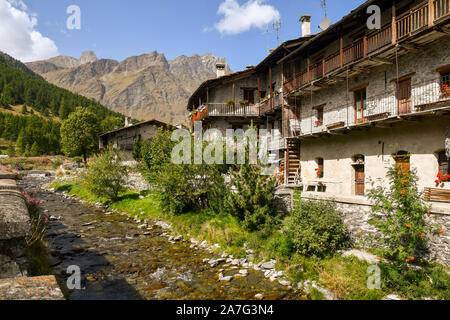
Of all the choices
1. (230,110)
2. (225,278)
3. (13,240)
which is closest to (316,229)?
(225,278)

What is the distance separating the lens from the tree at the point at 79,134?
176 ft

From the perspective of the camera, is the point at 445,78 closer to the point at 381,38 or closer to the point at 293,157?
the point at 381,38

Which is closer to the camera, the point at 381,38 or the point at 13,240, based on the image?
the point at 13,240

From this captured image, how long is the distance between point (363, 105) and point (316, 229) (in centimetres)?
1005

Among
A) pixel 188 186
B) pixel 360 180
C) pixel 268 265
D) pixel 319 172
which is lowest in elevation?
pixel 268 265

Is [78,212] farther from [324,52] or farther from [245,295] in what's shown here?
[324,52]

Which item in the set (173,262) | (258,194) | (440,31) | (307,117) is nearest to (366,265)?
(258,194)

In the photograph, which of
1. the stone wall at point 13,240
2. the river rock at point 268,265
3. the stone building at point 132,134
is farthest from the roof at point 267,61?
the stone wall at point 13,240

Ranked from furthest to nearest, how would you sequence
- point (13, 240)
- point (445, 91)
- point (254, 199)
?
1. point (254, 199)
2. point (445, 91)
3. point (13, 240)

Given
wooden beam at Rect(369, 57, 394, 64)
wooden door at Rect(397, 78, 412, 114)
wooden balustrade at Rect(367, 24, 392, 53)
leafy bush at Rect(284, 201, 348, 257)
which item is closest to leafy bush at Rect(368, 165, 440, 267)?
leafy bush at Rect(284, 201, 348, 257)

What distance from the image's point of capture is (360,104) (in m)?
18.1

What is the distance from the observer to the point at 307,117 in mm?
22703

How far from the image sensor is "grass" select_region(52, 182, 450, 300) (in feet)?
31.2

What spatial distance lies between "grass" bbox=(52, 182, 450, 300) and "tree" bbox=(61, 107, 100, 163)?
43001mm
